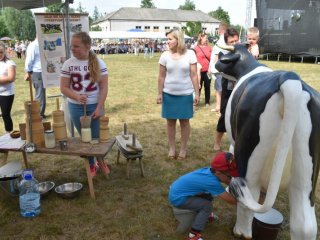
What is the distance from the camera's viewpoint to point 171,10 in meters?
74.3

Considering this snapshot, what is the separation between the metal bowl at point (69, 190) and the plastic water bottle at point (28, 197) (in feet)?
1.15

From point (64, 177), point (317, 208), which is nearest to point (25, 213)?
point (64, 177)

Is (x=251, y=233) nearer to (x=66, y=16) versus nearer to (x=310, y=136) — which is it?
(x=310, y=136)

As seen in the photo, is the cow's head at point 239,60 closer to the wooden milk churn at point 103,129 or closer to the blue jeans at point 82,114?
the wooden milk churn at point 103,129

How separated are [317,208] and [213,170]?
63.9 inches

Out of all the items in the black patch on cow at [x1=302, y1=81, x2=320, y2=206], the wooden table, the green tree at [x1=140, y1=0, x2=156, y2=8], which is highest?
the green tree at [x1=140, y1=0, x2=156, y2=8]

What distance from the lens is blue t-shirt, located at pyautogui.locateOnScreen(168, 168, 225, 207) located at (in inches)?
104

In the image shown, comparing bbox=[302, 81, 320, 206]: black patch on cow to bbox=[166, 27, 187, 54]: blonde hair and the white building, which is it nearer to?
bbox=[166, 27, 187, 54]: blonde hair

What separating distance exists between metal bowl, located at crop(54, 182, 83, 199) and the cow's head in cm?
215

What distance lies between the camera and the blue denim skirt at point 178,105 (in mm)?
4410

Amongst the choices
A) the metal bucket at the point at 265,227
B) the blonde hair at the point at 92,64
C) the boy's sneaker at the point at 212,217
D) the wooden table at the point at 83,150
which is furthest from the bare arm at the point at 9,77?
the metal bucket at the point at 265,227

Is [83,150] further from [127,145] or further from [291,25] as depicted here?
[291,25]

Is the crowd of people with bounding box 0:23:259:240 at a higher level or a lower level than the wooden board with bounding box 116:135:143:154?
higher

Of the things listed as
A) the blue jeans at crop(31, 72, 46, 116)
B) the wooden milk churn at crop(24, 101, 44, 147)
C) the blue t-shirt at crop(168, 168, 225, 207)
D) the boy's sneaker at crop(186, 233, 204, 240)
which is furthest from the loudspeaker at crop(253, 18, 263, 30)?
the boy's sneaker at crop(186, 233, 204, 240)
